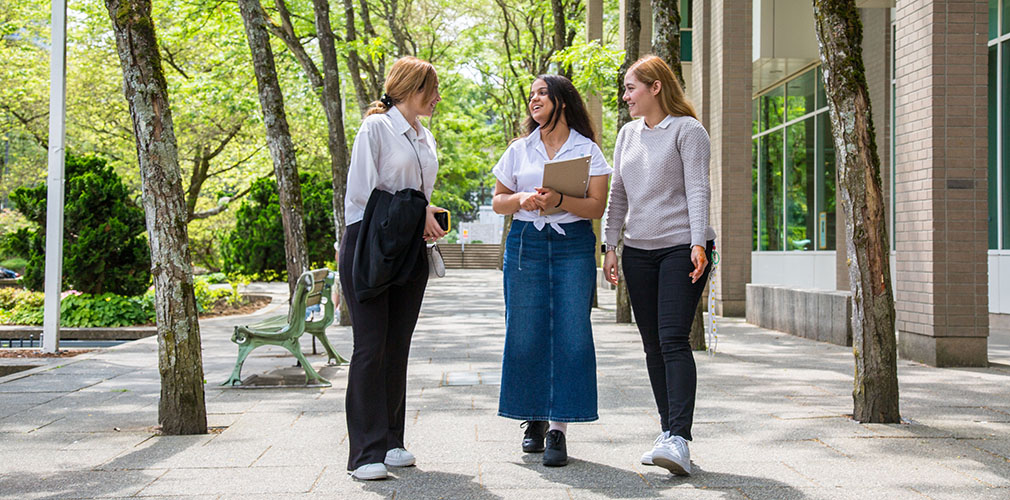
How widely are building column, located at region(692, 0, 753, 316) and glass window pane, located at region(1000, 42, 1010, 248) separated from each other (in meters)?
3.67

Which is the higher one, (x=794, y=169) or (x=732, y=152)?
(x=794, y=169)

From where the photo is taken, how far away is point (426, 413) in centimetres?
657

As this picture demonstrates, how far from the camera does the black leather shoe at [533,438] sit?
509cm

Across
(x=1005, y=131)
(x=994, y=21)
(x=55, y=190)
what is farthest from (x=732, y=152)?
(x=55, y=190)

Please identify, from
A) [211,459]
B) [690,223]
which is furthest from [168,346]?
[690,223]

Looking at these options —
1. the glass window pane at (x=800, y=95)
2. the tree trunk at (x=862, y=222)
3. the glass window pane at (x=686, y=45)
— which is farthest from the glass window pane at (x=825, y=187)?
the tree trunk at (x=862, y=222)

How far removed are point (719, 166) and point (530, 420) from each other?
11.4 meters

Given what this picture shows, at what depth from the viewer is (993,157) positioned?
533 inches

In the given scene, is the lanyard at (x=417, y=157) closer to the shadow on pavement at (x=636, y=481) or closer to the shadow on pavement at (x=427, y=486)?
the shadow on pavement at (x=427, y=486)

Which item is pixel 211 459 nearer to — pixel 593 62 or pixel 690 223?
pixel 690 223

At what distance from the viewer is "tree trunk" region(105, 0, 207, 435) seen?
225 inches

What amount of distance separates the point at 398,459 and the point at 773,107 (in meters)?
18.4

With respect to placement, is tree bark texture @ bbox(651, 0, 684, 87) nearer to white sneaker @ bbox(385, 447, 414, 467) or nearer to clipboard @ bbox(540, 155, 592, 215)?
clipboard @ bbox(540, 155, 592, 215)

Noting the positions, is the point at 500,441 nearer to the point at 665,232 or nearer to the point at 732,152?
the point at 665,232
